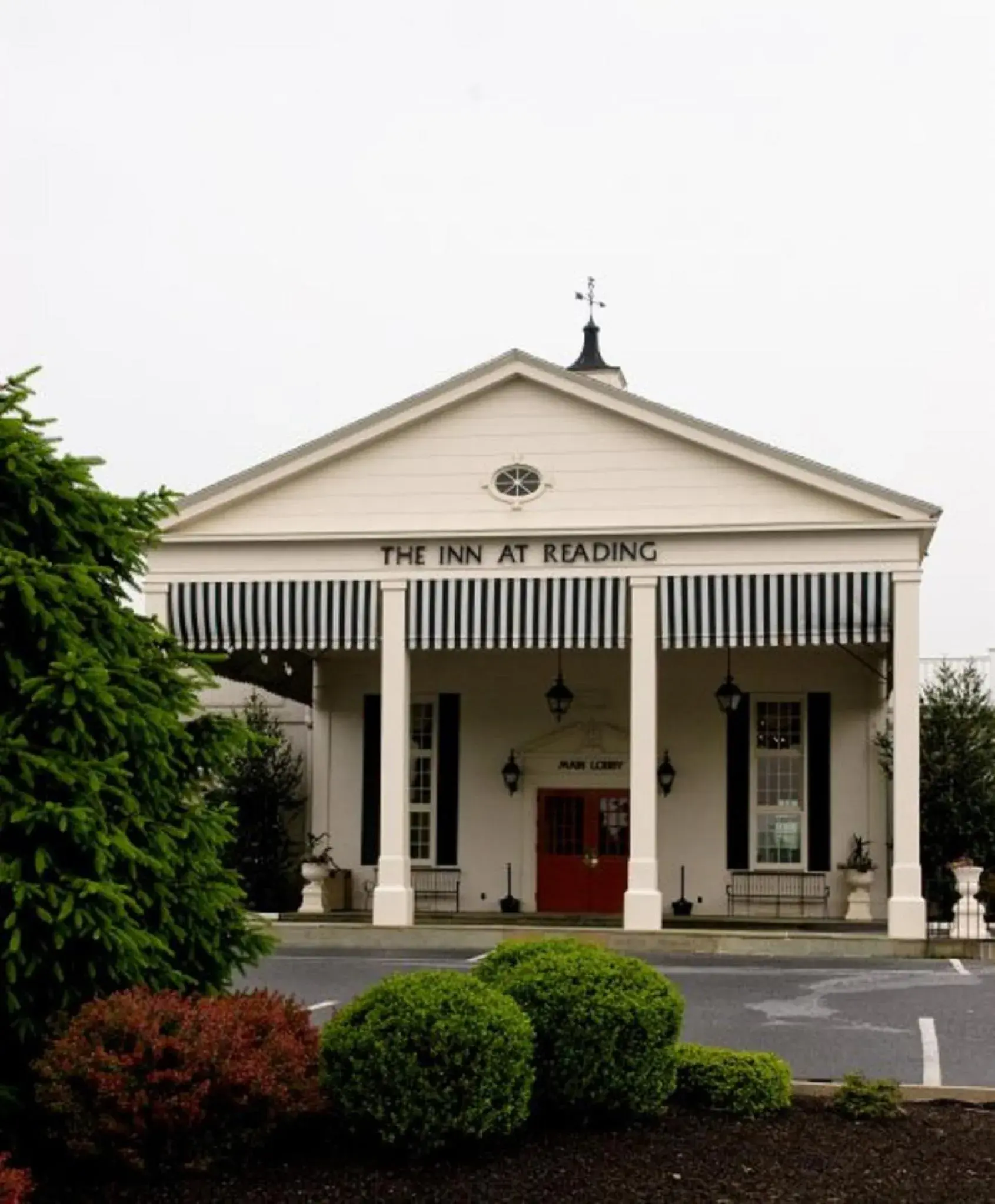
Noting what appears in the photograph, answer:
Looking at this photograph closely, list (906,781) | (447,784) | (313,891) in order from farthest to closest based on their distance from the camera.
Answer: (447,784)
(313,891)
(906,781)

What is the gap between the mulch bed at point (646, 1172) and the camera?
7.05 metres

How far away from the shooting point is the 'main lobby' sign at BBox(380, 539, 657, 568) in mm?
24172

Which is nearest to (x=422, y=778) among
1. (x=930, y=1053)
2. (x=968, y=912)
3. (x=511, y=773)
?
(x=511, y=773)

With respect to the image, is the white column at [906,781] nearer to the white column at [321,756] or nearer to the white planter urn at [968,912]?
the white planter urn at [968,912]

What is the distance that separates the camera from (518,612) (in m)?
24.2

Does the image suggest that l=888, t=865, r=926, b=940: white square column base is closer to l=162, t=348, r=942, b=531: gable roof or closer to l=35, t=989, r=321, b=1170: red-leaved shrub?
l=162, t=348, r=942, b=531: gable roof

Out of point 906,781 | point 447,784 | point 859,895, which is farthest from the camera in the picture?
point 447,784

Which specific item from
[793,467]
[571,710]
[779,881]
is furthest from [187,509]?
[779,881]

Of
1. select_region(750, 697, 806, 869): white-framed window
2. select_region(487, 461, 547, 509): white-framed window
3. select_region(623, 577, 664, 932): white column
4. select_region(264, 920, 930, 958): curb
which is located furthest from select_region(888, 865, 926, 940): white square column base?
select_region(487, 461, 547, 509): white-framed window

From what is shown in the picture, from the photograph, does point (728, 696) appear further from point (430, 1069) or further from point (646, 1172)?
point (430, 1069)

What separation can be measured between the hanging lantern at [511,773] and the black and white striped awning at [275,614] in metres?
3.96

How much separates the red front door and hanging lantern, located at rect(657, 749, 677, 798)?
65 cm

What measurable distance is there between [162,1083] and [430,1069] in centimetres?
109

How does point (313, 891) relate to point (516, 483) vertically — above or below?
below
